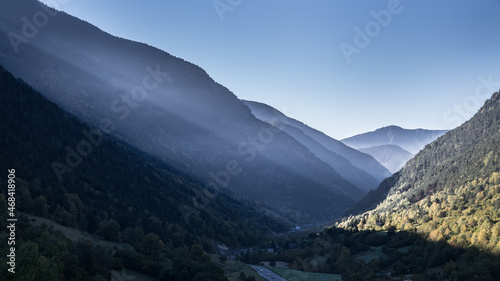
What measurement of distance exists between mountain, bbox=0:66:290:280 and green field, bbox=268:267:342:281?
133 feet

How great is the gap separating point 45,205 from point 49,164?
54176 millimetres

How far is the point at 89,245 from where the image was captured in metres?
77.8

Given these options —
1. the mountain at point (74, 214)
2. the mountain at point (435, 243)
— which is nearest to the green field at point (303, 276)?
the mountain at point (435, 243)

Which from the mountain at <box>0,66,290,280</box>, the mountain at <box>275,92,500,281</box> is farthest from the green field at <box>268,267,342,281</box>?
the mountain at <box>0,66,290,280</box>

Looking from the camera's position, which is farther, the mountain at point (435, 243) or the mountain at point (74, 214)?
the mountain at point (435, 243)

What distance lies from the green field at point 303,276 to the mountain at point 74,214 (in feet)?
133

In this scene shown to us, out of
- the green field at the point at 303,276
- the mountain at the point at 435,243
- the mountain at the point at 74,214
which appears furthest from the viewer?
the green field at the point at 303,276

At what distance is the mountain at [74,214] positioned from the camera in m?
68.2

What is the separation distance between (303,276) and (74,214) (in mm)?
96146

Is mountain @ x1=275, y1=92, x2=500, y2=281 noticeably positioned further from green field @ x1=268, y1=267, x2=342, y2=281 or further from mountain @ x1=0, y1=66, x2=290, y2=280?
mountain @ x1=0, y1=66, x2=290, y2=280

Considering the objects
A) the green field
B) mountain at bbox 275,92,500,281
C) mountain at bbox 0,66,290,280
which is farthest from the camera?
the green field

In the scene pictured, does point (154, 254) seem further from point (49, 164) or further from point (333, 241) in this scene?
point (333, 241)

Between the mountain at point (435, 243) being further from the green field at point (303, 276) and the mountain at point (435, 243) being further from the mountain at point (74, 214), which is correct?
the mountain at point (74, 214)

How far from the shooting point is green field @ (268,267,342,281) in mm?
132000
